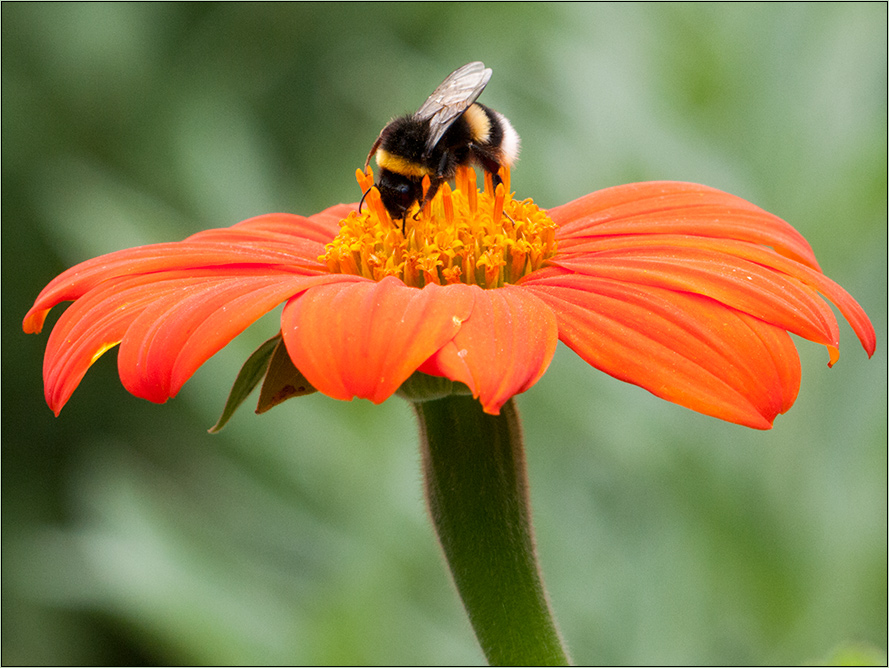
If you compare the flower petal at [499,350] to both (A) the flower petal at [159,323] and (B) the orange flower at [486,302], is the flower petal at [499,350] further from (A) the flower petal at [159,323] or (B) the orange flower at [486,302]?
(A) the flower petal at [159,323]

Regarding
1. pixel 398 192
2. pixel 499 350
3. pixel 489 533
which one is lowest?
pixel 489 533

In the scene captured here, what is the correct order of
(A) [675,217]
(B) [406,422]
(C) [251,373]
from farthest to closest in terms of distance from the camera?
(B) [406,422] < (A) [675,217] < (C) [251,373]

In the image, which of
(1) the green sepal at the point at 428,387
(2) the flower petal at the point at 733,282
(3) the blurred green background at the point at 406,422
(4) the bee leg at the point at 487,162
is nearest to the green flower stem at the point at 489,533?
(1) the green sepal at the point at 428,387

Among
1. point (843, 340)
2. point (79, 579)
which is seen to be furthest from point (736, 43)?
point (79, 579)

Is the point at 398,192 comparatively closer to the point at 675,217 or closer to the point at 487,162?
the point at 487,162

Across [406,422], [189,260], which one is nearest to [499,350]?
→ [189,260]

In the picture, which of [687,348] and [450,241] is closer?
[687,348]

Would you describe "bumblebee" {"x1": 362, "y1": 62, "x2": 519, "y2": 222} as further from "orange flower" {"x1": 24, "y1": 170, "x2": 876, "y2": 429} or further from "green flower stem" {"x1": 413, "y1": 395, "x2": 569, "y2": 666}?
"green flower stem" {"x1": 413, "y1": 395, "x2": 569, "y2": 666}

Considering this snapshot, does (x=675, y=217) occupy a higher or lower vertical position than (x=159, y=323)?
higher
